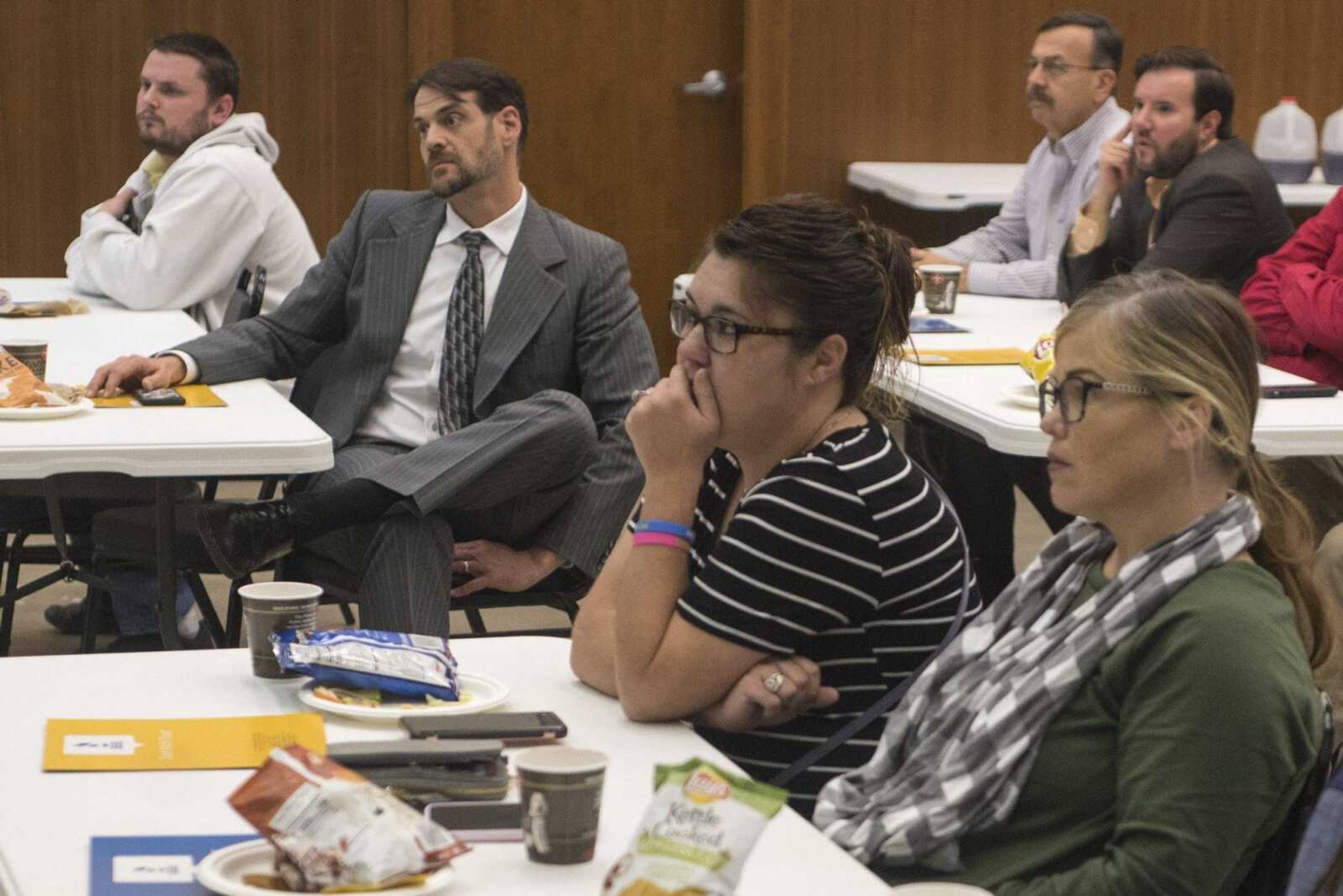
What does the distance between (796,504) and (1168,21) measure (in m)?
5.88

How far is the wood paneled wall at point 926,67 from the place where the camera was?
6.74 metres

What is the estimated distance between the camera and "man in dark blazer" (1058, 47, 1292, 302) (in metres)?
4.17

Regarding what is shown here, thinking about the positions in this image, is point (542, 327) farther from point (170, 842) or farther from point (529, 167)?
point (529, 167)

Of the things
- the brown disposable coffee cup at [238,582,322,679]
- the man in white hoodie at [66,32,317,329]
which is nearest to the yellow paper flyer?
the brown disposable coffee cup at [238,582,322,679]

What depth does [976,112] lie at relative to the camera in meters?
6.95

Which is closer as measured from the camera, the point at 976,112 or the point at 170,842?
the point at 170,842

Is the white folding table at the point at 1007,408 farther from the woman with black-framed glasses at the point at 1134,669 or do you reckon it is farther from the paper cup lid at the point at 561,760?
the paper cup lid at the point at 561,760

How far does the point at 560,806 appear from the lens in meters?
1.39

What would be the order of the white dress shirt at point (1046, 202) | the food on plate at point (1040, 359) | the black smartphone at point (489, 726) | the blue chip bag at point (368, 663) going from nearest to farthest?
1. the black smartphone at point (489, 726)
2. the blue chip bag at point (368, 663)
3. the food on plate at point (1040, 359)
4. the white dress shirt at point (1046, 202)

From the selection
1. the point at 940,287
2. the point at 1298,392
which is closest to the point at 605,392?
the point at 940,287

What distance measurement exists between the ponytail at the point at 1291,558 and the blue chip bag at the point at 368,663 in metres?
0.78

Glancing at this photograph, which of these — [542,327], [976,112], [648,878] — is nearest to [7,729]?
[648,878]

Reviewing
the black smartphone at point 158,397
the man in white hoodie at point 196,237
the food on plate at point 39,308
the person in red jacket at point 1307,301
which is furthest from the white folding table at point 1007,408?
the food on plate at point 39,308

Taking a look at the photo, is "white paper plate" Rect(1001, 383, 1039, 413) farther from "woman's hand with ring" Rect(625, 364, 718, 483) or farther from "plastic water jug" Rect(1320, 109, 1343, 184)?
"plastic water jug" Rect(1320, 109, 1343, 184)
